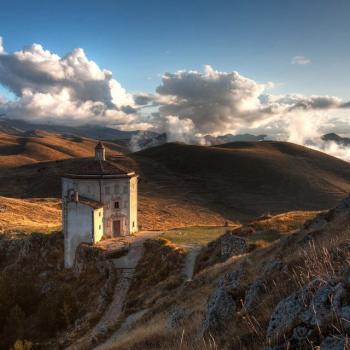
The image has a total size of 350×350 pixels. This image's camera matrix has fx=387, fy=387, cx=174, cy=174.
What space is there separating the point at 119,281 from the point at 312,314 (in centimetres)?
3065

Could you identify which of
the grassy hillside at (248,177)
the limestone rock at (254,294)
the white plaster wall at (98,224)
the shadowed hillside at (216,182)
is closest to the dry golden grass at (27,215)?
the white plaster wall at (98,224)

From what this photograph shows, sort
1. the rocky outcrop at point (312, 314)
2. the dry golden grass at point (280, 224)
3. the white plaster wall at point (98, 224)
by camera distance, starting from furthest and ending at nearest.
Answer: the white plaster wall at point (98, 224) → the dry golden grass at point (280, 224) → the rocky outcrop at point (312, 314)

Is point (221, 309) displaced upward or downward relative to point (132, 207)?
upward

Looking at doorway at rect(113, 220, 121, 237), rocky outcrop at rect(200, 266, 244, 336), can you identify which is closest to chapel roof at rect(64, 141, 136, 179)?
doorway at rect(113, 220, 121, 237)

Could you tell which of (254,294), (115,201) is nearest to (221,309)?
(254,294)

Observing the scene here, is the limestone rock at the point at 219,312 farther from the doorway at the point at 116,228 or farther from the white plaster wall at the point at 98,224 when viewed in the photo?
the doorway at the point at 116,228

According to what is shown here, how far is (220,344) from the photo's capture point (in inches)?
294

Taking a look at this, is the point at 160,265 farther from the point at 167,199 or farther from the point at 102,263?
the point at 167,199

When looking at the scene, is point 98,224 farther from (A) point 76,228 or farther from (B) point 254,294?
(B) point 254,294

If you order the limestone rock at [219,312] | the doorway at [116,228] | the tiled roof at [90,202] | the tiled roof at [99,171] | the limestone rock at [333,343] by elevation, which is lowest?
the doorway at [116,228]

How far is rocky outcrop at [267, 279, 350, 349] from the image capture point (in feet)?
17.9

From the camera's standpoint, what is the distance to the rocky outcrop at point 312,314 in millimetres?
5457

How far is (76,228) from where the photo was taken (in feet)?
133

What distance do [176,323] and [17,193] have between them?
4164 inches
